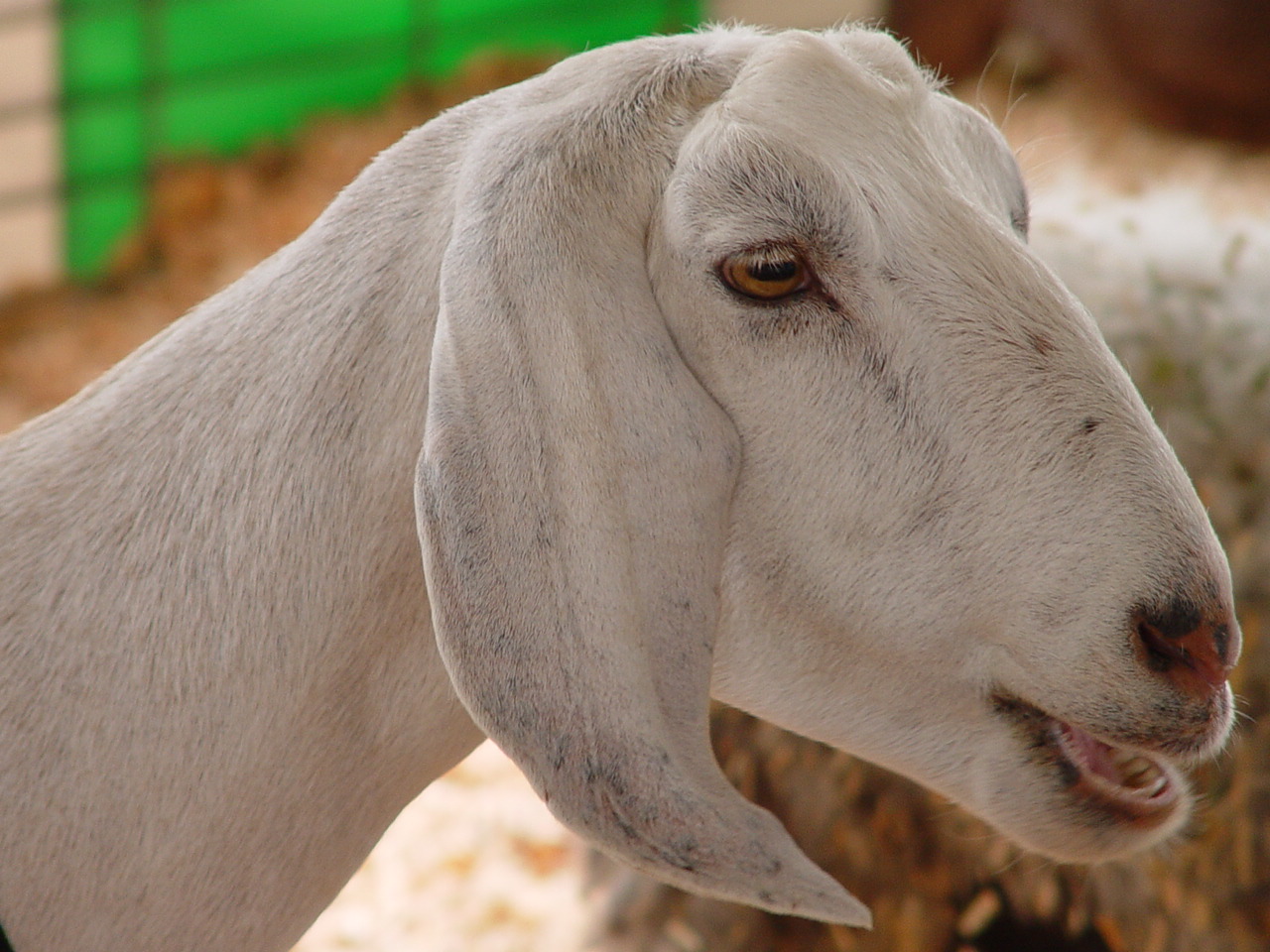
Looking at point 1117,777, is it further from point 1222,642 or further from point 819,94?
Result: point 819,94

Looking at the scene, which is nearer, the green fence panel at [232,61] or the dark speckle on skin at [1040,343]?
the dark speckle on skin at [1040,343]

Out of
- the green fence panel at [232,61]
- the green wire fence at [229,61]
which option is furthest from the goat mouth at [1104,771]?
the green wire fence at [229,61]

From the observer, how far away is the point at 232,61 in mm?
5102

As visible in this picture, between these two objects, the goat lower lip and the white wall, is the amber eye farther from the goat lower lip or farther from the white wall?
the white wall

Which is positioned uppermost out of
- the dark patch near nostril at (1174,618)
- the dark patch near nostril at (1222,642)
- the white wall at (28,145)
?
the dark patch near nostril at (1174,618)

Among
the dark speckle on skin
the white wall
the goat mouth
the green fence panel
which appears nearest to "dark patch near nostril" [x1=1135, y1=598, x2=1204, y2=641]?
the goat mouth

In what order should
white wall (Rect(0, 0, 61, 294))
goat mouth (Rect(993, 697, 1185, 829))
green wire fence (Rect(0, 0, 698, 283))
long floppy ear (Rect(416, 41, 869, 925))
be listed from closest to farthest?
1. long floppy ear (Rect(416, 41, 869, 925))
2. goat mouth (Rect(993, 697, 1185, 829))
3. white wall (Rect(0, 0, 61, 294))
4. green wire fence (Rect(0, 0, 698, 283))

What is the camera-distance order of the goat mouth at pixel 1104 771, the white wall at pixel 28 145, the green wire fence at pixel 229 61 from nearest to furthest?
the goat mouth at pixel 1104 771, the white wall at pixel 28 145, the green wire fence at pixel 229 61

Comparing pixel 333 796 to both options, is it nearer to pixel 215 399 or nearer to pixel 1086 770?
pixel 215 399

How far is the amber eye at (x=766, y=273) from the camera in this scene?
3.76ft

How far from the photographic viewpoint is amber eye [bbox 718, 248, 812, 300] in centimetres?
114

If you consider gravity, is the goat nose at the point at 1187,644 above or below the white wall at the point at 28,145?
above

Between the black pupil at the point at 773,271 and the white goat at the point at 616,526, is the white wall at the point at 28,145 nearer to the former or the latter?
the white goat at the point at 616,526

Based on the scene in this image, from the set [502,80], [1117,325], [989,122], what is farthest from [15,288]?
[989,122]
